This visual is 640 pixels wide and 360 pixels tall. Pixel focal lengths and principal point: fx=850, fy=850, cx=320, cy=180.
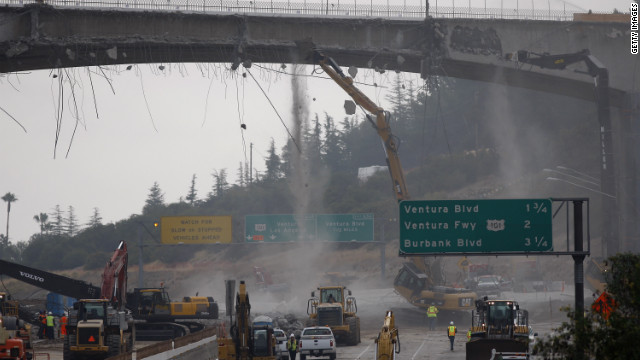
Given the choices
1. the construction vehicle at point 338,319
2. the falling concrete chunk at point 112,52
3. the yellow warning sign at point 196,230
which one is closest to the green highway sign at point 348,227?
the yellow warning sign at point 196,230

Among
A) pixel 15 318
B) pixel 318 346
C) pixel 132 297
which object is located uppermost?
pixel 15 318

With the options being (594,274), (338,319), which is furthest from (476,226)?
(594,274)

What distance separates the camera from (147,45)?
149 ft

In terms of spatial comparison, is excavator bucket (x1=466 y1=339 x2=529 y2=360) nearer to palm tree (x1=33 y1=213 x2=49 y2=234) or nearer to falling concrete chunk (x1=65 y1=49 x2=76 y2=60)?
falling concrete chunk (x1=65 y1=49 x2=76 y2=60)

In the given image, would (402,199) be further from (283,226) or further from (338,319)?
(283,226)

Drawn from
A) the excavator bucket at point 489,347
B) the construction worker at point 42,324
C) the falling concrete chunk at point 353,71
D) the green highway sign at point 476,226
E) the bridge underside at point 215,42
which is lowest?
the construction worker at point 42,324

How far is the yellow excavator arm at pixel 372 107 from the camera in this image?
48.5 meters

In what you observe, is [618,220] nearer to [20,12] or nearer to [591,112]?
[20,12]

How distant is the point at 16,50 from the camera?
42.8 metres

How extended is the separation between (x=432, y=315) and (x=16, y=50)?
27.2 meters

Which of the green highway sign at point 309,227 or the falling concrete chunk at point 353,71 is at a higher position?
the falling concrete chunk at point 353,71

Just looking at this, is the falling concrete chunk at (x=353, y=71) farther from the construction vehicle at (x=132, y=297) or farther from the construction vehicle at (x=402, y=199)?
the construction vehicle at (x=132, y=297)

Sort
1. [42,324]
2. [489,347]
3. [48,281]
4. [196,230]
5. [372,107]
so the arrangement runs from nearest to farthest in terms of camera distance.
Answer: [489,347], [48,281], [42,324], [372,107], [196,230]

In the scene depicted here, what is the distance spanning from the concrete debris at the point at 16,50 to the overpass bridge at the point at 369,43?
0.05 meters
